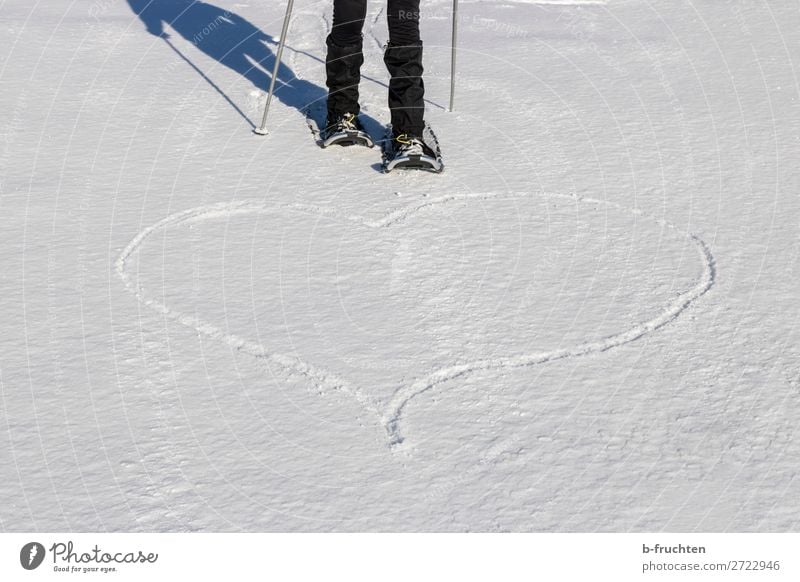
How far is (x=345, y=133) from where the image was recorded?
18.2 ft

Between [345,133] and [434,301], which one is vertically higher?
[345,133]

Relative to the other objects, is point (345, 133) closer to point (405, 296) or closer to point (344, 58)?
point (344, 58)

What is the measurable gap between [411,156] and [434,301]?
4.02 feet

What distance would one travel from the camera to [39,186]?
16.7 ft

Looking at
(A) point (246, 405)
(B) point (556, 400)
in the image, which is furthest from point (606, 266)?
(A) point (246, 405)

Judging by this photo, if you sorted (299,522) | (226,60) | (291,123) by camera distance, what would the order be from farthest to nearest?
(226,60) → (291,123) → (299,522)

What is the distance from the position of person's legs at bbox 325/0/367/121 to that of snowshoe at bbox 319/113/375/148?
0.16ft

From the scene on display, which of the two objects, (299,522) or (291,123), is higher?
(291,123)

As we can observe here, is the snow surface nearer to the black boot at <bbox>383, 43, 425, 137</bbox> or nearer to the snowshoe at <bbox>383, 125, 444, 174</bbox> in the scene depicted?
the snowshoe at <bbox>383, 125, 444, 174</bbox>

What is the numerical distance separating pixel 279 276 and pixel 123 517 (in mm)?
1431

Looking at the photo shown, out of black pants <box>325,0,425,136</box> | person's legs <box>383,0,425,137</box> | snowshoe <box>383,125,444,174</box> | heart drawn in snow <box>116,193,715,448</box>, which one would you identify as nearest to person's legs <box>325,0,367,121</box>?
black pants <box>325,0,425,136</box>

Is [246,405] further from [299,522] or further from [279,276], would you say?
[279,276]

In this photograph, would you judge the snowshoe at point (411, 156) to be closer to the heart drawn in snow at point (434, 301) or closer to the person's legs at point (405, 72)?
the person's legs at point (405, 72)

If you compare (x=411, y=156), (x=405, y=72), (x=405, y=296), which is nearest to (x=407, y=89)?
(x=405, y=72)
